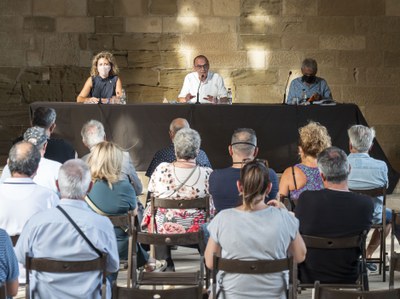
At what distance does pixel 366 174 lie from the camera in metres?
7.39

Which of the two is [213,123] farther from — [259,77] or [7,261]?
[7,261]

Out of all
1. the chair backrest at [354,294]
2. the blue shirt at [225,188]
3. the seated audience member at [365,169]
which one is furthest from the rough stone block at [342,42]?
the chair backrest at [354,294]

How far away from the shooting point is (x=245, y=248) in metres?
5.12

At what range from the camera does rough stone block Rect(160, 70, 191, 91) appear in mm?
12938

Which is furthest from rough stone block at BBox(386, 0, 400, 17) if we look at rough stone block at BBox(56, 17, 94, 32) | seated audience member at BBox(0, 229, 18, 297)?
seated audience member at BBox(0, 229, 18, 297)

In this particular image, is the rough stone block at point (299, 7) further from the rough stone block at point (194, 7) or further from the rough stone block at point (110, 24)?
the rough stone block at point (110, 24)

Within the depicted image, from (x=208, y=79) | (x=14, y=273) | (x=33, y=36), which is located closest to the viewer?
(x=14, y=273)

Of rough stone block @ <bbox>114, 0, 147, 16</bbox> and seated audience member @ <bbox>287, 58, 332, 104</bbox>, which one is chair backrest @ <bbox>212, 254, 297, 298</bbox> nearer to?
seated audience member @ <bbox>287, 58, 332, 104</bbox>

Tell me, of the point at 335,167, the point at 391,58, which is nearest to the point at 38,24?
the point at 391,58

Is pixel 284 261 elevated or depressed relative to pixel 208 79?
depressed

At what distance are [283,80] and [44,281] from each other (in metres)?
Answer: 8.31

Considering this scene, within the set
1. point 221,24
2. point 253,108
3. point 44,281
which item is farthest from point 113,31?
point 44,281

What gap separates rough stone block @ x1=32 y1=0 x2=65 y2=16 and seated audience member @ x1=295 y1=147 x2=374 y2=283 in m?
7.60

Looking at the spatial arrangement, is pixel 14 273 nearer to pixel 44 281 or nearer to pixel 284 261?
pixel 44 281
